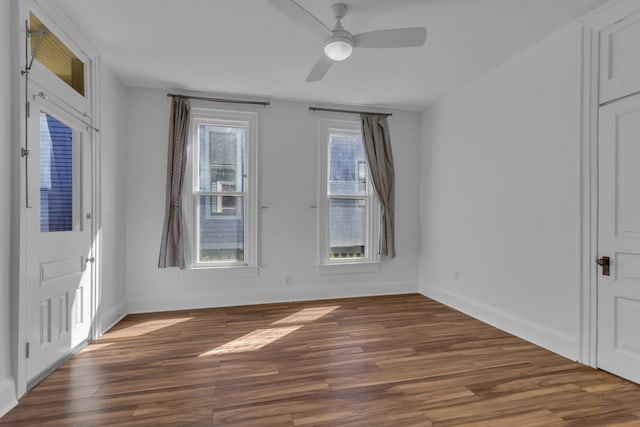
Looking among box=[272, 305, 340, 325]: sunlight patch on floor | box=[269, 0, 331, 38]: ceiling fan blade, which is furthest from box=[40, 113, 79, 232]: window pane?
box=[272, 305, 340, 325]: sunlight patch on floor

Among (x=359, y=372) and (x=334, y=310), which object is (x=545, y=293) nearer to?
(x=359, y=372)

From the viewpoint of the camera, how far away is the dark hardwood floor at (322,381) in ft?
6.24

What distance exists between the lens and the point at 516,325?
3.19 metres

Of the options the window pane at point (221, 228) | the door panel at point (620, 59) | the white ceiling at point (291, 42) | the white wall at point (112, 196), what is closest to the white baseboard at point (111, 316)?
the white wall at point (112, 196)

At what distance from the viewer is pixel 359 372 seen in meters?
2.44

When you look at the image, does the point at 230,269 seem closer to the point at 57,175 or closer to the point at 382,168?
the point at 57,175

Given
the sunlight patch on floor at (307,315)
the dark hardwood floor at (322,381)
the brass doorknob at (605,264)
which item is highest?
the brass doorknob at (605,264)

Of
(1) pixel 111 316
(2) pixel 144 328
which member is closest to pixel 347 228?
→ (2) pixel 144 328

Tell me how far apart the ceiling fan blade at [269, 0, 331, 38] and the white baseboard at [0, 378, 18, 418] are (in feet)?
8.83

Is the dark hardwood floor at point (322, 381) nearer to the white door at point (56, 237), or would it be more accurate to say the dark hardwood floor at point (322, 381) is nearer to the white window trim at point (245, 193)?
the white door at point (56, 237)

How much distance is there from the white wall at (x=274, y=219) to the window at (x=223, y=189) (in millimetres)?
154

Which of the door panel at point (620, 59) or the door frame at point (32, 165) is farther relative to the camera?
the door panel at point (620, 59)

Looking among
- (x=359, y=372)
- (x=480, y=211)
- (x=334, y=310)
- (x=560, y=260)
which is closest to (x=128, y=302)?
(x=334, y=310)

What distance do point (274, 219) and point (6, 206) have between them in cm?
269
